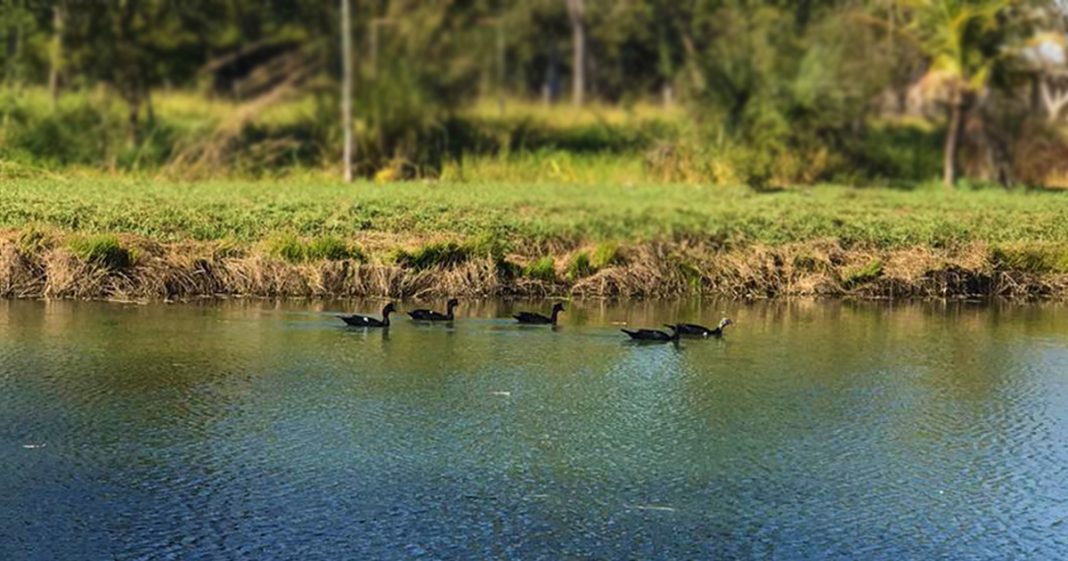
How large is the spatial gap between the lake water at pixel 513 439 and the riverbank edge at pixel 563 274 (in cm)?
89

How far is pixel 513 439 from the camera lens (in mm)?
12719

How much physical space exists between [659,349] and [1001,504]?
19.9ft

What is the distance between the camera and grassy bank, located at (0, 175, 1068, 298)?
19938 millimetres

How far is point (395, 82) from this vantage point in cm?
3284

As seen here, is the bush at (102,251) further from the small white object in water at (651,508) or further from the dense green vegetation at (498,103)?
the small white object in water at (651,508)

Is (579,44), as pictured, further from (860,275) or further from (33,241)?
(33,241)

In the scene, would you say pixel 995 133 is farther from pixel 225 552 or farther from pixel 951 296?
A: pixel 225 552

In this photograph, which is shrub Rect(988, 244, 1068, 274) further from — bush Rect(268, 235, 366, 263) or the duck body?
bush Rect(268, 235, 366, 263)

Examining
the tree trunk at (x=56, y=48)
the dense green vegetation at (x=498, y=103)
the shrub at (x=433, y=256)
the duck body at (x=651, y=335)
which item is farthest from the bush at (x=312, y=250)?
the tree trunk at (x=56, y=48)

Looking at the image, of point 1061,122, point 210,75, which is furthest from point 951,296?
point 210,75

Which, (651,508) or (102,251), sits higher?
(102,251)

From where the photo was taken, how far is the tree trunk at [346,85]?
30.8m

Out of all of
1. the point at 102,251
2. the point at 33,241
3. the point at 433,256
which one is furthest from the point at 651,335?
the point at 33,241

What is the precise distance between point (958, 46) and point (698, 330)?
16637 mm
